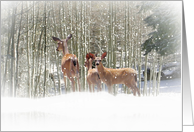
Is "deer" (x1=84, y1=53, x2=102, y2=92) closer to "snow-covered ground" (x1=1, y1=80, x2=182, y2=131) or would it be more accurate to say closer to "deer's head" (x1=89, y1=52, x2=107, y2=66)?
"deer's head" (x1=89, y1=52, x2=107, y2=66)

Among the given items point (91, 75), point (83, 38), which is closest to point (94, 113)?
point (91, 75)

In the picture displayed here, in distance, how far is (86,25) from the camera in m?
5.19

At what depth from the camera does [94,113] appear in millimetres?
4461

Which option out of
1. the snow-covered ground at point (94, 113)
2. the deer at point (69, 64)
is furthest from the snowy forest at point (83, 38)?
the snow-covered ground at point (94, 113)

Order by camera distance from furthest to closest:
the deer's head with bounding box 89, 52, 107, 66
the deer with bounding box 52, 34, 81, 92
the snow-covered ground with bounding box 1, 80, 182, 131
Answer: the deer with bounding box 52, 34, 81, 92
the deer's head with bounding box 89, 52, 107, 66
the snow-covered ground with bounding box 1, 80, 182, 131

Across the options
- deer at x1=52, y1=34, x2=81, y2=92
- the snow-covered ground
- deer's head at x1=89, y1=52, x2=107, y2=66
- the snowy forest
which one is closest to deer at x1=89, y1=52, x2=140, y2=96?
deer's head at x1=89, y1=52, x2=107, y2=66

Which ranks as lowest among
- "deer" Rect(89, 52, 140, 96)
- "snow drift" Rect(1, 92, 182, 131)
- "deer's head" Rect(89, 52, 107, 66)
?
"snow drift" Rect(1, 92, 182, 131)

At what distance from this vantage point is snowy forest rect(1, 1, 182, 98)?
496 centimetres

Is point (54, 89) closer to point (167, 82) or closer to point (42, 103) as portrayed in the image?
point (42, 103)

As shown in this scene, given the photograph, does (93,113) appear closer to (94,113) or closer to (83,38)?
(94,113)

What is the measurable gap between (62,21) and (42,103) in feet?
6.35

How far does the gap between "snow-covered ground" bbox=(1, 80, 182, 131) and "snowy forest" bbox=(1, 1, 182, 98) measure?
0.71ft

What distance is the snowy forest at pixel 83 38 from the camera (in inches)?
195

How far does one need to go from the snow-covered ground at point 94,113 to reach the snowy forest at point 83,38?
0.71ft
